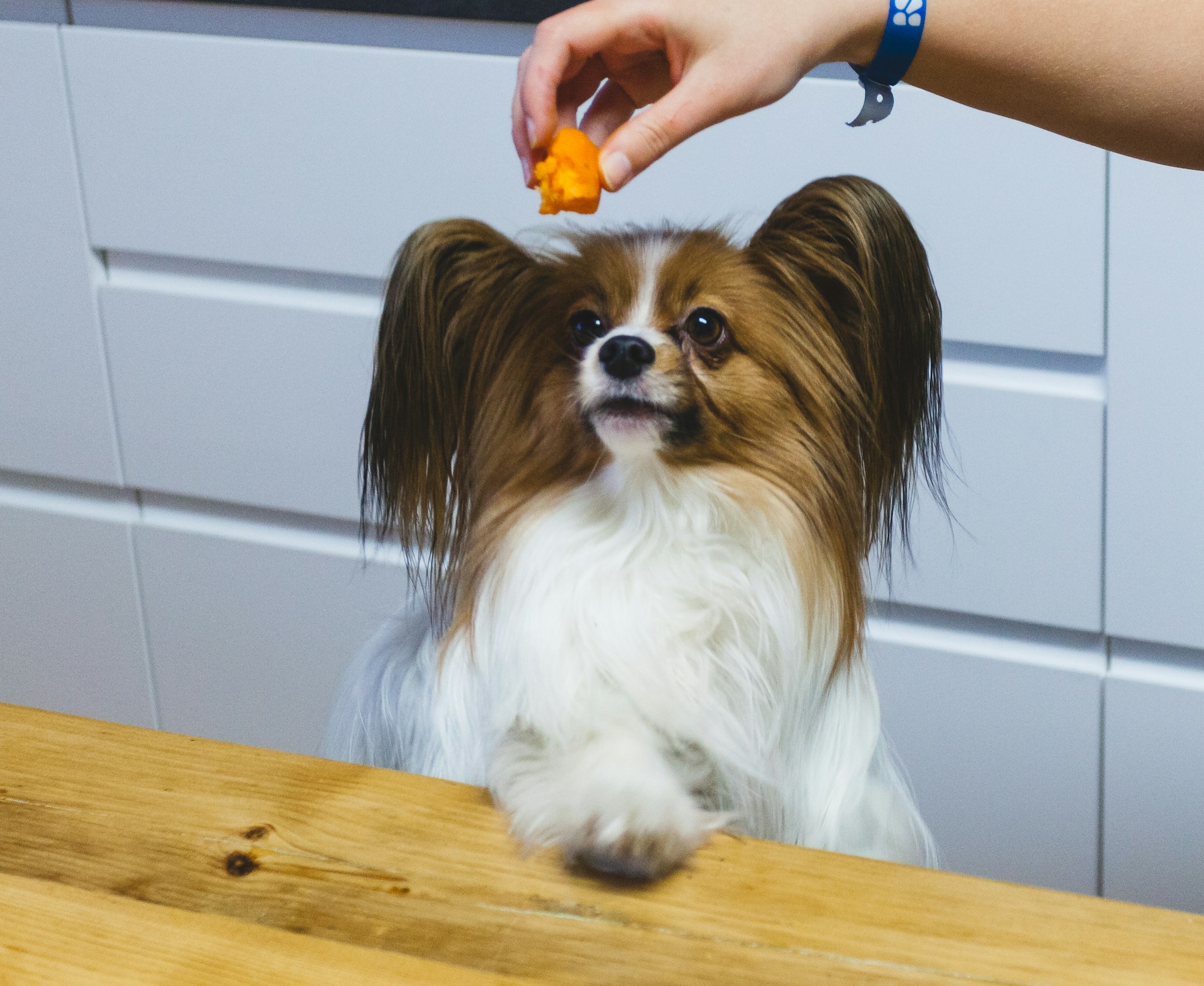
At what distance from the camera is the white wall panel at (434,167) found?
63.1 inches

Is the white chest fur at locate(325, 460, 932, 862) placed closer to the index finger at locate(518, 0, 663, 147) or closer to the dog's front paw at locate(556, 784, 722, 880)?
the dog's front paw at locate(556, 784, 722, 880)

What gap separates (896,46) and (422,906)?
70 centimetres

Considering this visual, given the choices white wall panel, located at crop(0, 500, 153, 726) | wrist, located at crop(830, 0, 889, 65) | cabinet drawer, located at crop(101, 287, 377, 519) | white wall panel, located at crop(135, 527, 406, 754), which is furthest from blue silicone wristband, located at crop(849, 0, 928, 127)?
white wall panel, located at crop(0, 500, 153, 726)

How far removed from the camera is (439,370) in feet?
3.44

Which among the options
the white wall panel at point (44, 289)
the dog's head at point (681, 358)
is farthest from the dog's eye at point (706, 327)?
the white wall panel at point (44, 289)

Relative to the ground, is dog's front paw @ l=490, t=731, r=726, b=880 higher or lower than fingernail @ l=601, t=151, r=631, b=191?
lower

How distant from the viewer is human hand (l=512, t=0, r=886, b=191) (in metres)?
0.87

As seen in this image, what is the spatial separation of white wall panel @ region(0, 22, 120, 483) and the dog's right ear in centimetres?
124

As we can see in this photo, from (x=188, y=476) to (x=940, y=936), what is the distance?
1.76 meters

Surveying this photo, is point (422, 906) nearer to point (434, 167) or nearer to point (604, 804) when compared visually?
point (604, 804)

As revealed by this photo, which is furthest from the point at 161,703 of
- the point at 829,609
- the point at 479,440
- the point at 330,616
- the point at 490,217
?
the point at 829,609

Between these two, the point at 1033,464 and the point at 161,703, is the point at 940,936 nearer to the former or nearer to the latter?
the point at 1033,464

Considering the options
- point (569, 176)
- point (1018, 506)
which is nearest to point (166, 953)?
point (569, 176)

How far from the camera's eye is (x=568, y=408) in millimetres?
990
